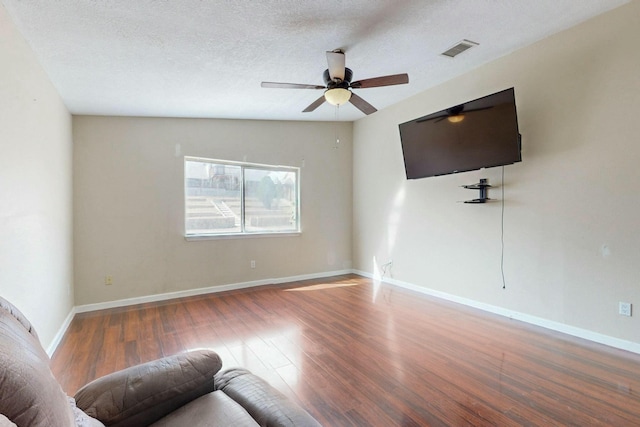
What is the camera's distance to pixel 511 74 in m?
3.60

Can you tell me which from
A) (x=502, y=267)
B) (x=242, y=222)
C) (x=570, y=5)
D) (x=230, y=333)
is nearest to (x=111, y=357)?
(x=230, y=333)

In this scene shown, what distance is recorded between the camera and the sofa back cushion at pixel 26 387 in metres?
0.65

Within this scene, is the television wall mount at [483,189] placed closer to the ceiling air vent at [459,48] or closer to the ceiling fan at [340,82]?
the ceiling air vent at [459,48]

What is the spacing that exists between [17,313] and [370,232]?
5.04 m

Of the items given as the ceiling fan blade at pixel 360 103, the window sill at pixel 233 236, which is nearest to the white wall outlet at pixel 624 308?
the ceiling fan blade at pixel 360 103

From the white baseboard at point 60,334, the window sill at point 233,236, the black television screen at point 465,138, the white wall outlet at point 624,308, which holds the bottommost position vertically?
the white baseboard at point 60,334

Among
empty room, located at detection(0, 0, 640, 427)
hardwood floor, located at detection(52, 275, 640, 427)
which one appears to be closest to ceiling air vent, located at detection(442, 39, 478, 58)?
empty room, located at detection(0, 0, 640, 427)

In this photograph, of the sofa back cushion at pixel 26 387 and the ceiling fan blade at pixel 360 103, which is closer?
the sofa back cushion at pixel 26 387

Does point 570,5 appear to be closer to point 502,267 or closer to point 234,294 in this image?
point 502,267

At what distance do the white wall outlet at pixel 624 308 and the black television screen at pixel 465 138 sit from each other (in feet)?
5.10

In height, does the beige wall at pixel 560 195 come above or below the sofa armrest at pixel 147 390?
above

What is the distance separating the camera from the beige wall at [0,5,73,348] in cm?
207

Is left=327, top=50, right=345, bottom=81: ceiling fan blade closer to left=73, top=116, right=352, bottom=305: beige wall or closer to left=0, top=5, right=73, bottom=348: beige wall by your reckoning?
left=0, top=5, right=73, bottom=348: beige wall

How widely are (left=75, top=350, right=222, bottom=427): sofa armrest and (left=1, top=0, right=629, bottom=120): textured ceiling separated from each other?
2.22m
